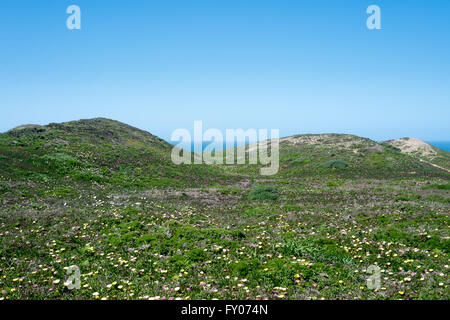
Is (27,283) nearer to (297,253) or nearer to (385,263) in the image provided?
(297,253)

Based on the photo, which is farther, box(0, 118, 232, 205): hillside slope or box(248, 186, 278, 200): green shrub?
box(0, 118, 232, 205): hillside slope

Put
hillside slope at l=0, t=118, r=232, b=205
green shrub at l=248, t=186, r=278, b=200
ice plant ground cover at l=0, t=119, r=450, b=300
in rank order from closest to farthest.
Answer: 1. ice plant ground cover at l=0, t=119, r=450, b=300
2. green shrub at l=248, t=186, r=278, b=200
3. hillside slope at l=0, t=118, r=232, b=205

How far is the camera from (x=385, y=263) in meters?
9.34

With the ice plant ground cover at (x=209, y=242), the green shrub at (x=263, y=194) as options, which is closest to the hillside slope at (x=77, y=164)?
the ice plant ground cover at (x=209, y=242)

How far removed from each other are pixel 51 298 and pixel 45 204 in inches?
458

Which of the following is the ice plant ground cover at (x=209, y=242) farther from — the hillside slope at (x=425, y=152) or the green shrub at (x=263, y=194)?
the hillside slope at (x=425, y=152)

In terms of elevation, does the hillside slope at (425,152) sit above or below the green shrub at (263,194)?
above

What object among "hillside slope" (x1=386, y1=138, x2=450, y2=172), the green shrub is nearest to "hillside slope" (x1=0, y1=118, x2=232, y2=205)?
the green shrub

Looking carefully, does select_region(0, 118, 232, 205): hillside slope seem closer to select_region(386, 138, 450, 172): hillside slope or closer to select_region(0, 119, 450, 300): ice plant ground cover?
select_region(0, 119, 450, 300): ice plant ground cover

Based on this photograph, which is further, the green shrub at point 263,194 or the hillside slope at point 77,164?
the hillside slope at point 77,164

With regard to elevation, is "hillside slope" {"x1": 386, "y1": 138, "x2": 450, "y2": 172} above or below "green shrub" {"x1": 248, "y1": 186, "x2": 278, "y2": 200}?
above

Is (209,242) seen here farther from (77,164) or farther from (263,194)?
(77,164)
